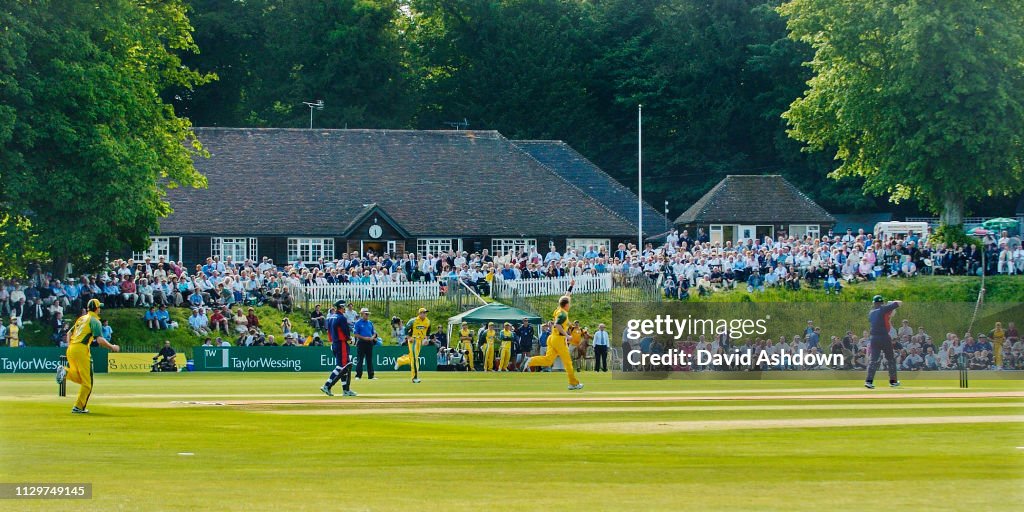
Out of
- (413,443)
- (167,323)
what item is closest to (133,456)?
(413,443)

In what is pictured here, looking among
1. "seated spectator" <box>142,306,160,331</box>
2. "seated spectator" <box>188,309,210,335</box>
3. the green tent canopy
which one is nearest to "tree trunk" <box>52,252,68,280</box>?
"seated spectator" <box>142,306,160,331</box>

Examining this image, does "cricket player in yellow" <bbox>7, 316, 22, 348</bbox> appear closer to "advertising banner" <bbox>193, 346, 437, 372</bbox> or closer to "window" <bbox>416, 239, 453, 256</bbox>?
"advertising banner" <bbox>193, 346, 437, 372</bbox>

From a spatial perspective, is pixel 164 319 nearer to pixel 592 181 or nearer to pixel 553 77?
pixel 592 181

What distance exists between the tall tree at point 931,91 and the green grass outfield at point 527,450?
3342 centimetres

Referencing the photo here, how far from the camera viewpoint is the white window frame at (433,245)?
6550 centimetres

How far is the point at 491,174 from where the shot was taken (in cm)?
6894

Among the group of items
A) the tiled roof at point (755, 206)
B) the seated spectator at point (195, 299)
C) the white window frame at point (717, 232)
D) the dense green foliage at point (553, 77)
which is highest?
the dense green foliage at point (553, 77)

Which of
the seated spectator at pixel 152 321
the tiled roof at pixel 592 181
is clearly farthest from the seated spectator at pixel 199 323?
the tiled roof at pixel 592 181

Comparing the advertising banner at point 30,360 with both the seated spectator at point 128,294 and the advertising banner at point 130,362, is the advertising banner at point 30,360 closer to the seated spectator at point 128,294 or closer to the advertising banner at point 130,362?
the advertising banner at point 130,362

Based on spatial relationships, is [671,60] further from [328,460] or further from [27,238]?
[328,460]

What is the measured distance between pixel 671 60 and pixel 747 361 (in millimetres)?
55881

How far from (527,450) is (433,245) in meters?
49.0

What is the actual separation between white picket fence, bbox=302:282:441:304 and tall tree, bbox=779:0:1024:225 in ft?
66.0

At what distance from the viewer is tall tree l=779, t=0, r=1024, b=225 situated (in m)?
58.7
